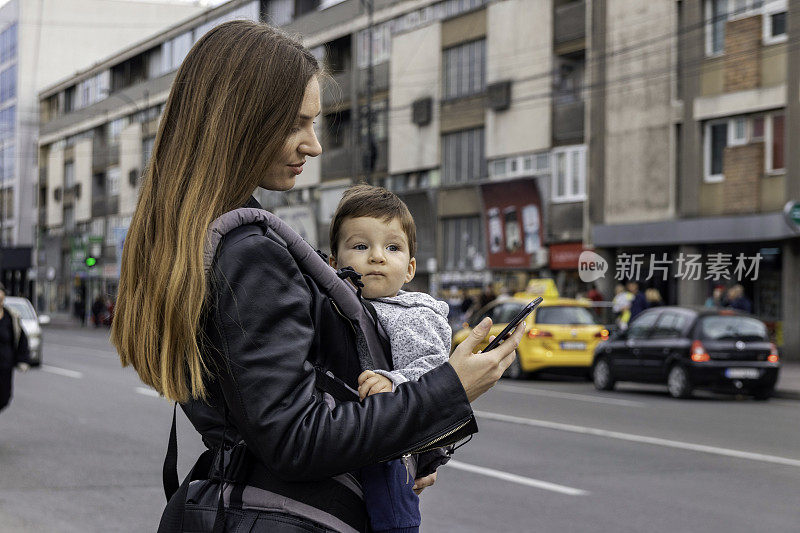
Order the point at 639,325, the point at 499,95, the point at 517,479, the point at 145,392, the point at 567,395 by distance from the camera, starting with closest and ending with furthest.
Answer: the point at 639,325, the point at 517,479, the point at 567,395, the point at 145,392, the point at 499,95

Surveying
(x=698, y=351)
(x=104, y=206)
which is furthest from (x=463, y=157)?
(x=104, y=206)

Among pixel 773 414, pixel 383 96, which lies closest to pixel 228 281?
pixel 773 414

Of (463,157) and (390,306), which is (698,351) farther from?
(463,157)

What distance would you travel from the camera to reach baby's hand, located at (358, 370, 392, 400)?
82.5 inches

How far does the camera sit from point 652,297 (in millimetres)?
2947

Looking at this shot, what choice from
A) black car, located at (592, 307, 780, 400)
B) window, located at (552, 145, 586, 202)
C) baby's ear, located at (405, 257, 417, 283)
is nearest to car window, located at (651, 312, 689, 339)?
black car, located at (592, 307, 780, 400)

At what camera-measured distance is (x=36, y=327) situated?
24891 mm

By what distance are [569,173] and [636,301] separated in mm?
25798

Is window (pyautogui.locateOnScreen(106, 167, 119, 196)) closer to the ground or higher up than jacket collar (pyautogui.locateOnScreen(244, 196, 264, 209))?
higher up

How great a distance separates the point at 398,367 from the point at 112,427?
36.5ft

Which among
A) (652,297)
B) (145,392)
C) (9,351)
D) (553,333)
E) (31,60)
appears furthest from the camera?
(31,60)

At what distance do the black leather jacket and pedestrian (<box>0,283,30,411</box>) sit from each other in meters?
9.99

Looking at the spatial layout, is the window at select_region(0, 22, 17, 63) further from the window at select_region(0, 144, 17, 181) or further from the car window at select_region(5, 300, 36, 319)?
the car window at select_region(5, 300, 36, 319)

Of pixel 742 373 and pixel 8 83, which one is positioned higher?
pixel 8 83
